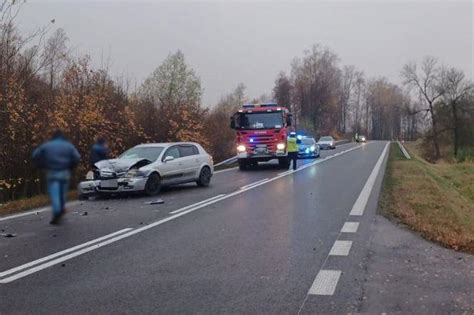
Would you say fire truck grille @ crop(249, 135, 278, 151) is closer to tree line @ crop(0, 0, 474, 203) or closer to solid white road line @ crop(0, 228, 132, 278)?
tree line @ crop(0, 0, 474, 203)

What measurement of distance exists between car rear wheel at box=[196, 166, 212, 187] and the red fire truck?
24.2ft

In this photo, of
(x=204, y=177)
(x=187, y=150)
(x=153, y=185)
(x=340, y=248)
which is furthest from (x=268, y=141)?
(x=340, y=248)

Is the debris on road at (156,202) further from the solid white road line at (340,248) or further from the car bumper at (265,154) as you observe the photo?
the car bumper at (265,154)

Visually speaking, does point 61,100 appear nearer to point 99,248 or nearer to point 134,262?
point 134,262

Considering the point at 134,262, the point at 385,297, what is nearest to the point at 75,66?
the point at 385,297

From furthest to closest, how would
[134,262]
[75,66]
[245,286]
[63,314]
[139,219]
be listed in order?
[139,219] → [134,262] → [245,286] → [63,314] → [75,66]

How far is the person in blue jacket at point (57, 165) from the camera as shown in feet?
4.45

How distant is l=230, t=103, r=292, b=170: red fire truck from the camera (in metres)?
28.1

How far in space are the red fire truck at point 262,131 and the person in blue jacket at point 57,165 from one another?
26.5 m

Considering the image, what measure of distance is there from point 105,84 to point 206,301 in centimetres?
404

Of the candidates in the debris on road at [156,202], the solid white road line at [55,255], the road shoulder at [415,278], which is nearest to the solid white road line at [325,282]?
the road shoulder at [415,278]

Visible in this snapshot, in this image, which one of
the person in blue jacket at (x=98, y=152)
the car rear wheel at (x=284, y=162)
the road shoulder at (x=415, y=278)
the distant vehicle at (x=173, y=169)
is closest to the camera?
the person in blue jacket at (x=98, y=152)

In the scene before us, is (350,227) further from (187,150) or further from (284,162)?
(284,162)

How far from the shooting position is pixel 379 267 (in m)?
7.80
